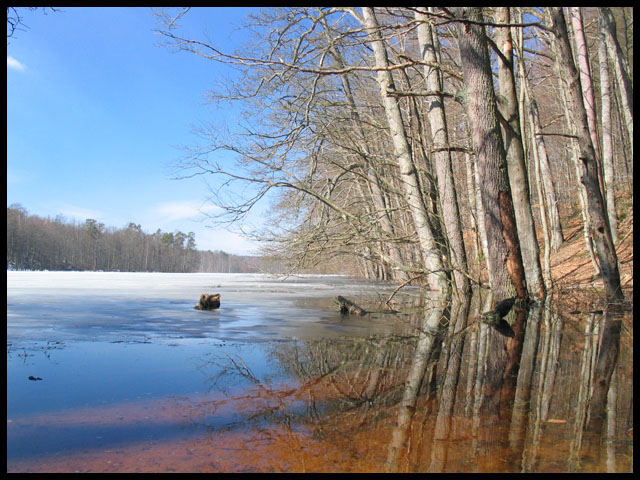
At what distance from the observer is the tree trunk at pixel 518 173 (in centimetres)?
790

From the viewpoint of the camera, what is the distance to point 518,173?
7.89m

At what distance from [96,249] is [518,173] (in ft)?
302

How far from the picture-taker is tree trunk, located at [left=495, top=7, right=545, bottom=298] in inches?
311

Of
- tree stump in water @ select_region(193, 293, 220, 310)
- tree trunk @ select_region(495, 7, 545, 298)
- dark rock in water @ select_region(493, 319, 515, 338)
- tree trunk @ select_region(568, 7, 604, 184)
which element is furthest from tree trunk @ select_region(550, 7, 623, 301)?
tree stump in water @ select_region(193, 293, 220, 310)

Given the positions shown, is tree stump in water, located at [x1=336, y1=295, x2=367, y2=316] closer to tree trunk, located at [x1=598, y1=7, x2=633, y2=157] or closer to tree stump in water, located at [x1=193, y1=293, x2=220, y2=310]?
tree stump in water, located at [x1=193, y1=293, x2=220, y2=310]

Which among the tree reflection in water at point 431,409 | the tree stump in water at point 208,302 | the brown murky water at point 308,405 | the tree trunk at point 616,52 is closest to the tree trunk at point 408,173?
the tree stump in water at point 208,302

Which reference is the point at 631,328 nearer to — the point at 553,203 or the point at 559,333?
the point at 559,333

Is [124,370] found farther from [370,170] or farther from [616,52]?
[616,52]

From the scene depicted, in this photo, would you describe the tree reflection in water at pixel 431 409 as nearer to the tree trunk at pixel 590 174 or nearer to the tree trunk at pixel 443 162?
the tree trunk at pixel 590 174

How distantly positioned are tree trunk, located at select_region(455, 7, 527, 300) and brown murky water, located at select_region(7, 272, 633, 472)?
213cm

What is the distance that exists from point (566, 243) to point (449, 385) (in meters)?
17.5

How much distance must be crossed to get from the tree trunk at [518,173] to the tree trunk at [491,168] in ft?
3.14

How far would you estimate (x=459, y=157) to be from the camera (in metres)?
17.5
